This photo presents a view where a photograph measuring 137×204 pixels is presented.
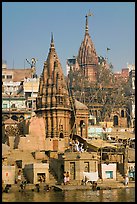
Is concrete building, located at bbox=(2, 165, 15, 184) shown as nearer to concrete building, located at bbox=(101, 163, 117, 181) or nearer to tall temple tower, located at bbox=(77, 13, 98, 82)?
concrete building, located at bbox=(101, 163, 117, 181)

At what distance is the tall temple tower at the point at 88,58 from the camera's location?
218 ft

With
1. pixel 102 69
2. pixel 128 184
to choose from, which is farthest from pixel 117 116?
pixel 128 184

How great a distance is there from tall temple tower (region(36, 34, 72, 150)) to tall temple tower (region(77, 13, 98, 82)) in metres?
28.5

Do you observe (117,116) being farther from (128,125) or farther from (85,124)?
(85,124)

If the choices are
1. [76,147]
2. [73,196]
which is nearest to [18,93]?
[76,147]

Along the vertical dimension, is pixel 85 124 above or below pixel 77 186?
above

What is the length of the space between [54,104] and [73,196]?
14.9 meters

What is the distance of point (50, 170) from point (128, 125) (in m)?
27.3

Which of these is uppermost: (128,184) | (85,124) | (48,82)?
(48,82)

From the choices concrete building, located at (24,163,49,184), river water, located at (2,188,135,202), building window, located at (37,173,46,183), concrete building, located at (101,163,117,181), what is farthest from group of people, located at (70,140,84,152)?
river water, located at (2,188,135,202)

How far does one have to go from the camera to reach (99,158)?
3052 cm

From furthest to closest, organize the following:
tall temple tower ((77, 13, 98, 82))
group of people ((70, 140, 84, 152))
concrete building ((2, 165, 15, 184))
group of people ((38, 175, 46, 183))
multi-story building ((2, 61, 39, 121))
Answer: tall temple tower ((77, 13, 98, 82)), multi-story building ((2, 61, 39, 121)), group of people ((70, 140, 84, 152)), group of people ((38, 175, 46, 183)), concrete building ((2, 165, 15, 184))

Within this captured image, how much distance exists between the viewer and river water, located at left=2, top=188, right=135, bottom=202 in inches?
817

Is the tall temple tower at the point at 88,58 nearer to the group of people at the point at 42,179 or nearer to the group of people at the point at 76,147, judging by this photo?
the group of people at the point at 76,147
